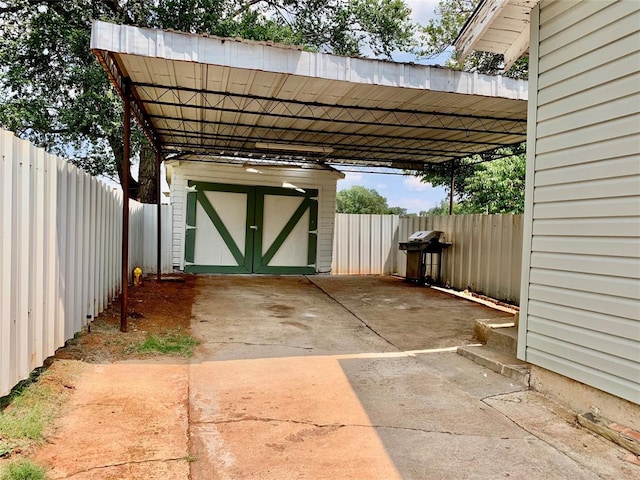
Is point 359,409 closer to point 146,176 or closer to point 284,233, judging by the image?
point 284,233

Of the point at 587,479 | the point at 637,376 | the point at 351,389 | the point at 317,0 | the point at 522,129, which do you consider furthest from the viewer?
the point at 317,0

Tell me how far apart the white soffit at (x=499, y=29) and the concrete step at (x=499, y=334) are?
8.71 feet

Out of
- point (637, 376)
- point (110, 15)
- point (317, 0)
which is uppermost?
point (317, 0)

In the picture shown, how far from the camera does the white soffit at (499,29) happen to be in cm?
367

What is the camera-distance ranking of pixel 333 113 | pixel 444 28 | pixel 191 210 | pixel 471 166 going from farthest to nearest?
pixel 444 28, pixel 471 166, pixel 191 210, pixel 333 113

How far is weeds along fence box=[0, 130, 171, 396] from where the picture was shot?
101 inches

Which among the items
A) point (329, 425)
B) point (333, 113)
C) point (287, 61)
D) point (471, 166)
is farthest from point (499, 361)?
point (471, 166)

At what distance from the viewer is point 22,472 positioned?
1.98 meters

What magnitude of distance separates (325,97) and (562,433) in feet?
15.1

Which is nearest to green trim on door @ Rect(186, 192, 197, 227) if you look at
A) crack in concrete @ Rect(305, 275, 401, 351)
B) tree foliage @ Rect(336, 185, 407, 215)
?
crack in concrete @ Rect(305, 275, 401, 351)

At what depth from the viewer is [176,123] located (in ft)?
25.8

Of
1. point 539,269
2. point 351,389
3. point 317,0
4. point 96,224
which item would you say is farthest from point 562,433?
point 317,0

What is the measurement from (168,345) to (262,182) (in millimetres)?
6858

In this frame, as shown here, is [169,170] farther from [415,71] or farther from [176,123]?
[415,71]
